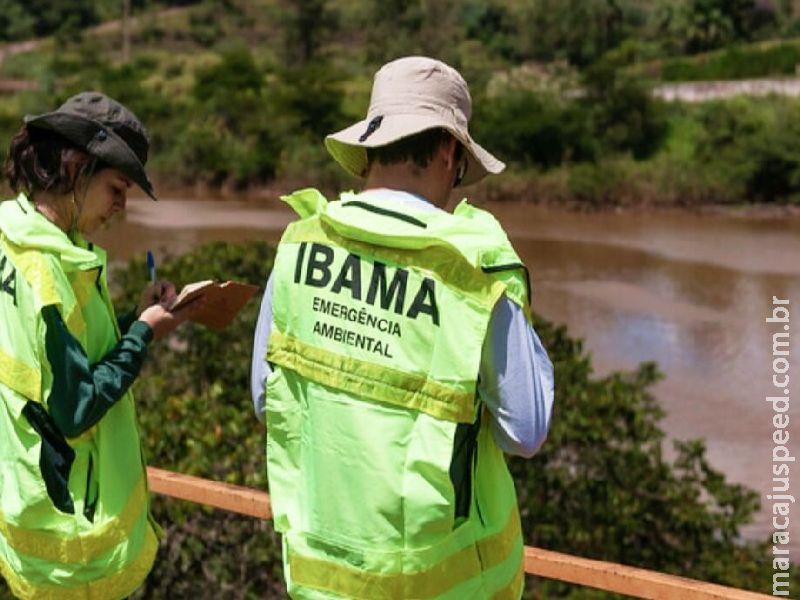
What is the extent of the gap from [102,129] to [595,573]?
129 centimetres

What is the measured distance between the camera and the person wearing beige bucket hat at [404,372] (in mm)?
1673

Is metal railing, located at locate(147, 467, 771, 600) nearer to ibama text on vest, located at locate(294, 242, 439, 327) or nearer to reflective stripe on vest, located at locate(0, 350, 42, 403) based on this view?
reflective stripe on vest, located at locate(0, 350, 42, 403)

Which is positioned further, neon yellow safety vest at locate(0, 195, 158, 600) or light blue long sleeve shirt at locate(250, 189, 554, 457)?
neon yellow safety vest at locate(0, 195, 158, 600)

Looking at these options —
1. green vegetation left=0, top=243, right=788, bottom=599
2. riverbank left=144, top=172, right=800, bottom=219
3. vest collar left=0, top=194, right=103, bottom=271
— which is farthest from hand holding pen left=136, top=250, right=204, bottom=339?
riverbank left=144, top=172, right=800, bottom=219

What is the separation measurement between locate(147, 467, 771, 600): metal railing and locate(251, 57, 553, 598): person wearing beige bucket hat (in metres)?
0.65

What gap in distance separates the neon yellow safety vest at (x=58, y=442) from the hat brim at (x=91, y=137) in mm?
131

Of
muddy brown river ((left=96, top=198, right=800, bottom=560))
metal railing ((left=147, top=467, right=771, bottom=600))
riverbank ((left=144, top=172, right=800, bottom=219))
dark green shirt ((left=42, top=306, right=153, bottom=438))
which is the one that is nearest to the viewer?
dark green shirt ((left=42, top=306, right=153, bottom=438))

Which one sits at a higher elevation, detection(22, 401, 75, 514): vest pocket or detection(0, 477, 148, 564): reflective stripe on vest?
detection(22, 401, 75, 514): vest pocket

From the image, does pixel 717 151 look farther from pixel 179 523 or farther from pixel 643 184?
pixel 179 523

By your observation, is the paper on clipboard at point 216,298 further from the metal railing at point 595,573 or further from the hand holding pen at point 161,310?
the metal railing at point 595,573

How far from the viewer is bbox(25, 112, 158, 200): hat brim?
2000 millimetres

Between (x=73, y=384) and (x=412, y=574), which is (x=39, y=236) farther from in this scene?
(x=412, y=574)

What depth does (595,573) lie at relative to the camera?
249 centimetres

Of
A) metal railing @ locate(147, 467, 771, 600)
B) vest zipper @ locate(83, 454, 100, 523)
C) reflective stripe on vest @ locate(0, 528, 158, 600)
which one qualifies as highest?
vest zipper @ locate(83, 454, 100, 523)
